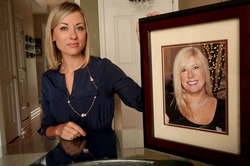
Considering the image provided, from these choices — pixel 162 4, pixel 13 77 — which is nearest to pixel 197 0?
pixel 162 4

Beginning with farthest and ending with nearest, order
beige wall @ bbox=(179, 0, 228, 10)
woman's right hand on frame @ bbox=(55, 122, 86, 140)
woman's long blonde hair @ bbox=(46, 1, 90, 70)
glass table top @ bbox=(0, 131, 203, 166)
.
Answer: beige wall @ bbox=(179, 0, 228, 10) → woman's long blonde hair @ bbox=(46, 1, 90, 70) → woman's right hand on frame @ bbox=(55, 122, 86, 140) → glass table top @ bbox=(0, 131, 203, 166)

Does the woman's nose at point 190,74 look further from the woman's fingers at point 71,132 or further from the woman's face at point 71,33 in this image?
the woman's face at point 71,33

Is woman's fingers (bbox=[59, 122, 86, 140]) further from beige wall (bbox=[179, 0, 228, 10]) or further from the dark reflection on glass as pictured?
beige wall (bbox=[179, 0, 228, 10])

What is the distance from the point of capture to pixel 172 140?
20.7 inches

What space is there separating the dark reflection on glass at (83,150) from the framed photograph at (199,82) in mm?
243

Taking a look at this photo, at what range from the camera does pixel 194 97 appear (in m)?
0.49

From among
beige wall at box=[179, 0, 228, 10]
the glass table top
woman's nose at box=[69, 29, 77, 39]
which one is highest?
beige wall at box=[179, 0, 228, 10]

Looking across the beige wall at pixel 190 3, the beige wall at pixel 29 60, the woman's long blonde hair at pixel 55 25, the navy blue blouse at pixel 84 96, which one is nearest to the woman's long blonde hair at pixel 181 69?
the navy blue blouse at pixel 84 96

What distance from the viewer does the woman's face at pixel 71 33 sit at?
3.55ft

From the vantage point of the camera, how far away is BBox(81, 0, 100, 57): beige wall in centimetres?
314

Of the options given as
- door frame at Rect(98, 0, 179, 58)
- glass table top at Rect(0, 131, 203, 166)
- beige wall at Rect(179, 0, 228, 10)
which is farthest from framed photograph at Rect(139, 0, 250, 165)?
beige wall at Rect(179, 0, 228, 10)

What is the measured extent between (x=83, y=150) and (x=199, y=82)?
1.69ft

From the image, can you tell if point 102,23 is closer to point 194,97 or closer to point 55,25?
point 55,25

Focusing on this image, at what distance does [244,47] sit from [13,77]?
384cm
